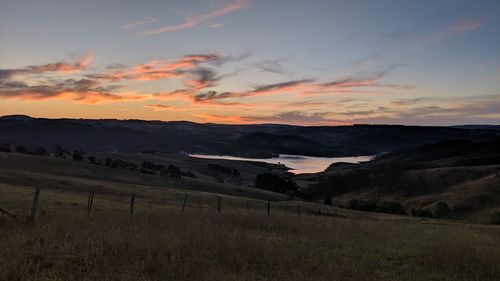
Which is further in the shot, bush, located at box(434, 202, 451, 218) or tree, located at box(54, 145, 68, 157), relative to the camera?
tree, located at box(54, 145, 68, 157)

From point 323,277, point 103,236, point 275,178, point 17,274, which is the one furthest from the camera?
point 275,178

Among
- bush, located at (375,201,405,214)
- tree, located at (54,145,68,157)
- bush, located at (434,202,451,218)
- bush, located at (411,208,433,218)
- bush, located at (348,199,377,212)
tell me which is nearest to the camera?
bush, located at (411,208,433,218)

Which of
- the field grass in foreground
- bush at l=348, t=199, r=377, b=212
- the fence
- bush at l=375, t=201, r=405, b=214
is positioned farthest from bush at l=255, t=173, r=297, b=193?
the field grass in foreground

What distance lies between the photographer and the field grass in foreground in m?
9.88

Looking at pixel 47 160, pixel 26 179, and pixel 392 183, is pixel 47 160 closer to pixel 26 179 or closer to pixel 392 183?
pixel 26 179

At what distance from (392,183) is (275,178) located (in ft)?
115

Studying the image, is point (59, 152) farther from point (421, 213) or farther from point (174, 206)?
point (174, 206)

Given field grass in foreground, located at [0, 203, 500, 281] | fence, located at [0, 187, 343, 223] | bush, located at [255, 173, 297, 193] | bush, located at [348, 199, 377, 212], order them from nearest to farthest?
field grass in foreground, located at [0, 203, 500, 281] → fence, located at [0, 187, 343, 223] → bush, located at [348, 199, 377, 212] → bush, located at [255, 173, 297, 193]

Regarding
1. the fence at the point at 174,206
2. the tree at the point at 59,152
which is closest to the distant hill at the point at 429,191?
the fence at the point at 174,206

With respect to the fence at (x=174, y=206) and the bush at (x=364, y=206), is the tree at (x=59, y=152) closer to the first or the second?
the fence at (x=174, y=206)

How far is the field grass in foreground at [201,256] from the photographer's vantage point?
9.88 m

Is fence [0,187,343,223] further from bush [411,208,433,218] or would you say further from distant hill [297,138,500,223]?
distant hill [297,138,500,223]

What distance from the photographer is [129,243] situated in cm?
1212

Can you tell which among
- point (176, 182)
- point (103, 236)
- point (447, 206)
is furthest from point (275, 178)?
point (103, 236)
